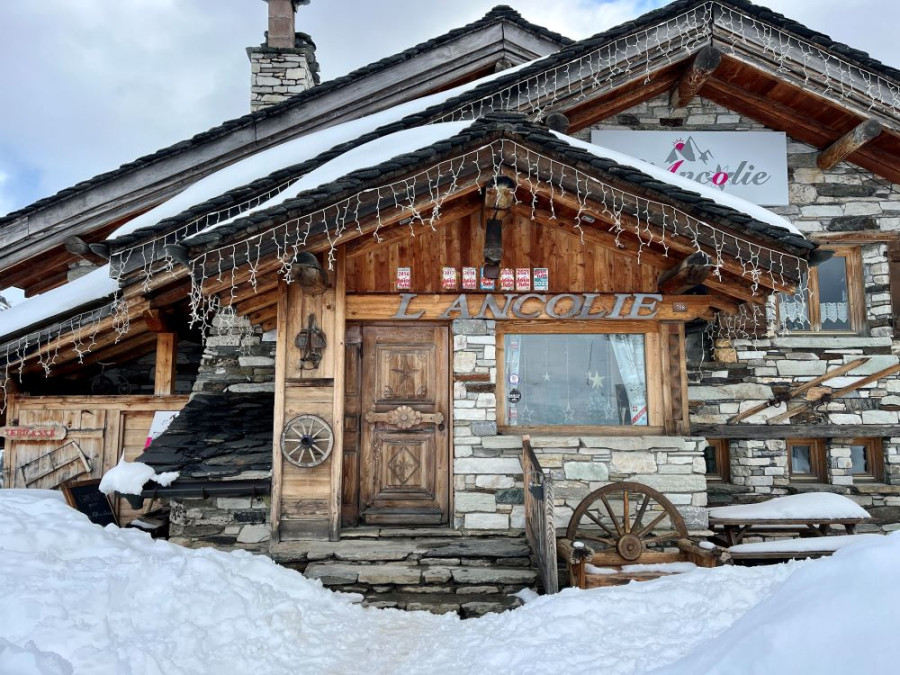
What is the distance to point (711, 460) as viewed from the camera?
24.7 ft

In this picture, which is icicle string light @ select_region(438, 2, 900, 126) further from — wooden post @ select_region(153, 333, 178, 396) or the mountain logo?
wooden post @ select_region(153, 333, 178, 396)

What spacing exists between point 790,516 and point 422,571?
3.89 meters

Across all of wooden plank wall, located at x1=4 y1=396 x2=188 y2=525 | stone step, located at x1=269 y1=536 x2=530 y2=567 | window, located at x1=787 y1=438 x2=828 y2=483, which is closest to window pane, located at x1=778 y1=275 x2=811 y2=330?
window, located at x1=787 y1=438 x2=828 y2=483

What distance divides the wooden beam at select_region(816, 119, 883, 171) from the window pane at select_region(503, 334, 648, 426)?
4.08 metres

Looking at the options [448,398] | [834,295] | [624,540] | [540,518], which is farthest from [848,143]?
[540,518]

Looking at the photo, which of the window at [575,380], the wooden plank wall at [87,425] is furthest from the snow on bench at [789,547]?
the wooden plank wall at [87,425]

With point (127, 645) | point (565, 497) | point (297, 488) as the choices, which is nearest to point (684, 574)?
point (565, 497)

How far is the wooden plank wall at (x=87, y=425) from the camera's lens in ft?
24.4

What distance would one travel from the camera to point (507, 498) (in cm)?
575

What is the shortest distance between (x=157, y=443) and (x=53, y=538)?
1.65m

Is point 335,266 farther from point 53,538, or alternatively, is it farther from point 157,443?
point 53,538

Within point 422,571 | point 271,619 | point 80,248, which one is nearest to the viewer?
point 271,619

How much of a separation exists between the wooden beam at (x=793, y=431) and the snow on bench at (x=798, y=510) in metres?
0.97

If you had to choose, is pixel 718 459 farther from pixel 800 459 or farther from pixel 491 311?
pixel 491 311
